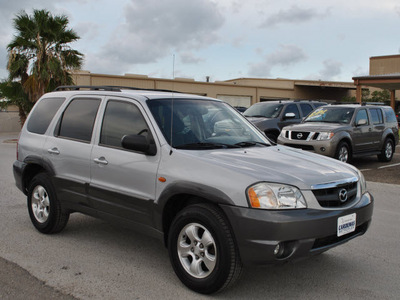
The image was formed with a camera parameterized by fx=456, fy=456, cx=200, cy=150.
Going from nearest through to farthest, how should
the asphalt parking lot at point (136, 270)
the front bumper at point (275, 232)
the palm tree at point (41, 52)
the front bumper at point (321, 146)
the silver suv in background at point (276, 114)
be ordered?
the front bumper at point (275, 232), the asphalt parking lot at point (136, 270), the front bumper at point (321, 146), the silver suv in background at point (276, 114), the palm tree at point (41, 52)

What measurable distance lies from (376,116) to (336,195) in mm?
10633

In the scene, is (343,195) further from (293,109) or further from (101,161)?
(293,109)

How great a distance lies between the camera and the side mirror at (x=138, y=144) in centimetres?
422

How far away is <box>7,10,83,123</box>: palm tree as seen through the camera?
23.4m

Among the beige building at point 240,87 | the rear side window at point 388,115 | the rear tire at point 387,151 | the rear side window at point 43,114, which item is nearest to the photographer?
the rear side window at point 43,114

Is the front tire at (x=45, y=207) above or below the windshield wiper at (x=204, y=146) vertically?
below

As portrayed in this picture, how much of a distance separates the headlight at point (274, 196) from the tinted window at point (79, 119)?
87.5 inches

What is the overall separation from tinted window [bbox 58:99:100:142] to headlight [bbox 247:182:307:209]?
222 cm

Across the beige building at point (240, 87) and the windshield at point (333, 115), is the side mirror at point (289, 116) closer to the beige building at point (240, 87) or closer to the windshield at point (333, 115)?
the windshield at point (333, 115)

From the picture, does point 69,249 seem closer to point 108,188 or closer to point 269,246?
point 108,188

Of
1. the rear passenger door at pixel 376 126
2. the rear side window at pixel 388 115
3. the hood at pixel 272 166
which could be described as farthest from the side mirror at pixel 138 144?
the rear side window at pixel 388 115

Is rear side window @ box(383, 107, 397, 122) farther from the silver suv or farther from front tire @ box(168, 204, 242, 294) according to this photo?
front tire @ box(168, 204, 242, 294)

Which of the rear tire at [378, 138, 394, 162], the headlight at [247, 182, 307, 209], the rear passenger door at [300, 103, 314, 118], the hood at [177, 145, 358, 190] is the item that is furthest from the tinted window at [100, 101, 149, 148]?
the rear passenger door at [300, 103, 314, 118]

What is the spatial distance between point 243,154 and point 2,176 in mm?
7777
